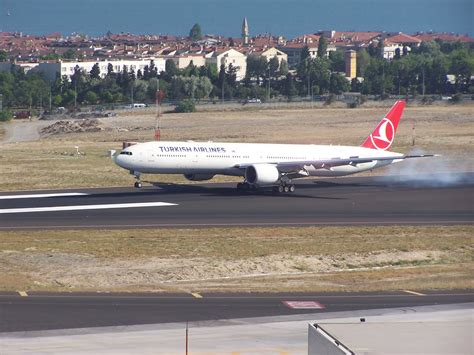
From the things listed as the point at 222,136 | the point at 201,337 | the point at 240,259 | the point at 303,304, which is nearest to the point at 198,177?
the point at 240,259

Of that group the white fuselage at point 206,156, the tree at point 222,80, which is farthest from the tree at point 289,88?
the white fuselage at point 206,156

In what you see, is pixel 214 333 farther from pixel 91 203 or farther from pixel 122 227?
pixel 91 203

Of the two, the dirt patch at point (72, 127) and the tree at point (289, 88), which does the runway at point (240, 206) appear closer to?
the dirt patch at point (72, 127)

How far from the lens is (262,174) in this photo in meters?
70.2

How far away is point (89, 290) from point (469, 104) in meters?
133

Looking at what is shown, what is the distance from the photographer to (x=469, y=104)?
545 ft

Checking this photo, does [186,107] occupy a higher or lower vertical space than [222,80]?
lower

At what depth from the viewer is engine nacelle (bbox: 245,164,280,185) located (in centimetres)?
7019

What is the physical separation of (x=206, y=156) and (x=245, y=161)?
2.94 m

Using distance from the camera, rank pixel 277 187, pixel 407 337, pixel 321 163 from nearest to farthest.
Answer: pixel 407 337, pixel 277 187, pixel 321 163

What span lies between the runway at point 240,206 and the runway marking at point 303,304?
64.1ft

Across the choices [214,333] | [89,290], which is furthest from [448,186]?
[214,333]

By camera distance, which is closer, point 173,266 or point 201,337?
point 201,337

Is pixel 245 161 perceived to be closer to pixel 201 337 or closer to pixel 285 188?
pixel 285 188
